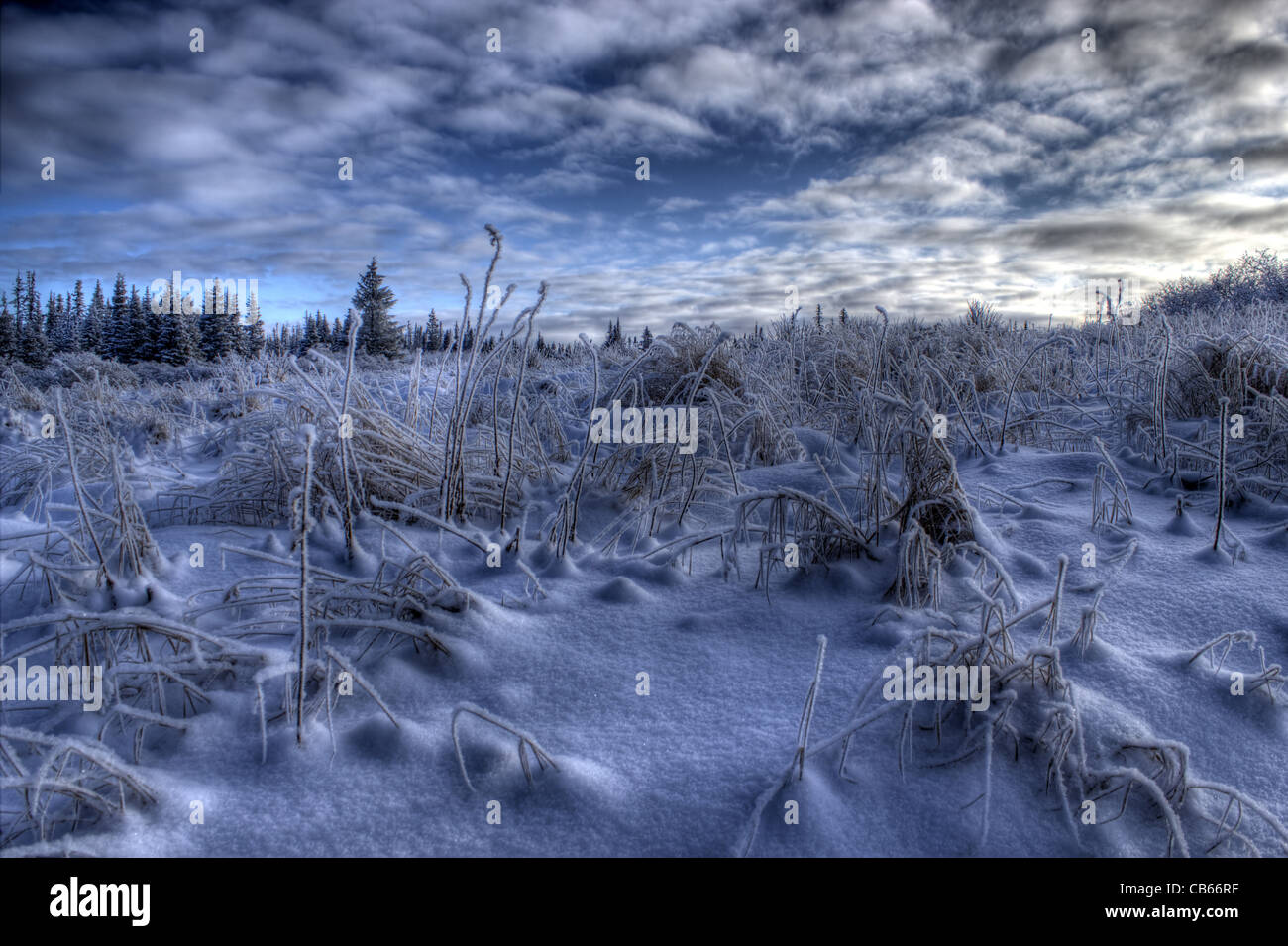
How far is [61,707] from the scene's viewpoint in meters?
1.53

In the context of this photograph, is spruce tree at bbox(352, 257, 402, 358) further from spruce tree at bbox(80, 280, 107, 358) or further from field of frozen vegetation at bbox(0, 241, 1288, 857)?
field of frozen vegetation at bbox(0, 241, 1288, 857)

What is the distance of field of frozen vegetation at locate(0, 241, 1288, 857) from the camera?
1.17 m

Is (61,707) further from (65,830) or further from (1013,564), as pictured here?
(1013,564)

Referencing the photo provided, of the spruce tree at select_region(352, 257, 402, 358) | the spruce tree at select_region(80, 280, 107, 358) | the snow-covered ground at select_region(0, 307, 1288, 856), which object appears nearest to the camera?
the snow-covered ground at select_region(0, 307, 1288, 856)

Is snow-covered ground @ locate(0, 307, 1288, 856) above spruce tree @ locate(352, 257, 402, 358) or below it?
below

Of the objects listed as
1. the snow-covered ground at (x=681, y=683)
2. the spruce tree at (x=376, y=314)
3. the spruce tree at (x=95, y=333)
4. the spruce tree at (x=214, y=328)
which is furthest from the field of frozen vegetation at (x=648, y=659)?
the spruce tree at (x=95, y=333)

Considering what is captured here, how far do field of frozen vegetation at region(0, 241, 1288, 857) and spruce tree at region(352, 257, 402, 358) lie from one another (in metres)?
33.0

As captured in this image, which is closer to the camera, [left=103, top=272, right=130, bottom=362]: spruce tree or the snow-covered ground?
the snow-covered ground

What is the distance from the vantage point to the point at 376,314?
109ft

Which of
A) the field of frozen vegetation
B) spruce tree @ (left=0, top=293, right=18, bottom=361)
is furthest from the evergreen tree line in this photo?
the field of frozen vegetation

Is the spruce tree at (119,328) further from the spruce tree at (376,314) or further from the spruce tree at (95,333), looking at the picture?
the spruce tree at (376,314)

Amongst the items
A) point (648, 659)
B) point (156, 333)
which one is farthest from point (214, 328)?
point (648, 659)
